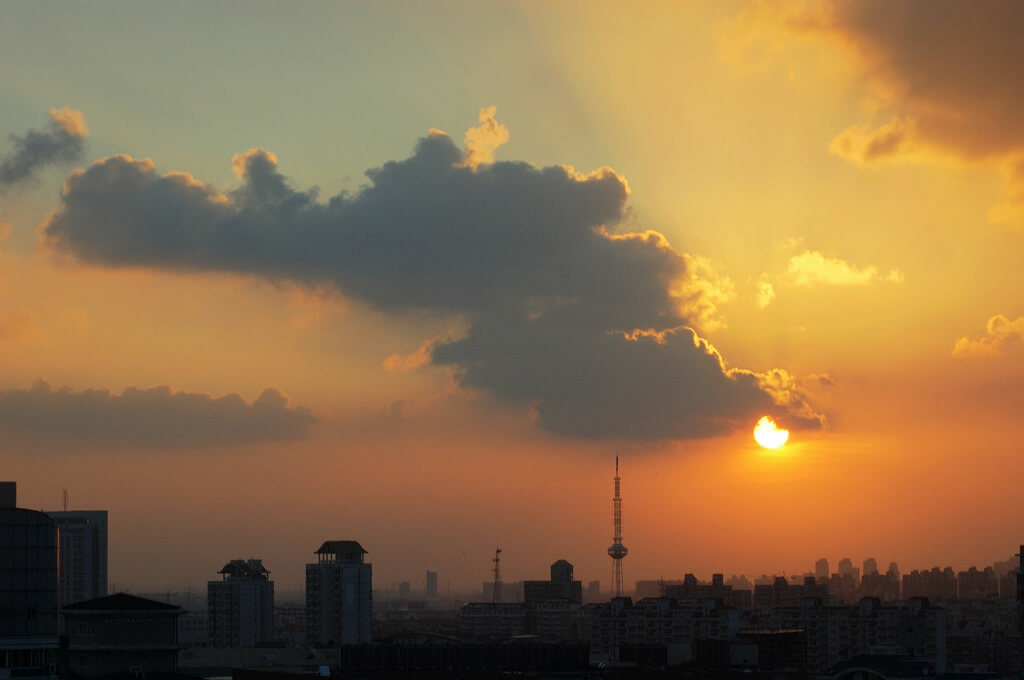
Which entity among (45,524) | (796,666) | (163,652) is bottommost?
(796,666)

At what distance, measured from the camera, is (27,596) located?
85250mm

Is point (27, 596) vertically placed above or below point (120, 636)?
above

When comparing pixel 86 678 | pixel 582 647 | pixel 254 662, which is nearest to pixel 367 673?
pixel 582 647

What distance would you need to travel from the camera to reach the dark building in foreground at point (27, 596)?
84.1m

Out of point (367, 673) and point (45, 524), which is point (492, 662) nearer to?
point (367, 673)

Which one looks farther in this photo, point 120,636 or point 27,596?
point 120,636

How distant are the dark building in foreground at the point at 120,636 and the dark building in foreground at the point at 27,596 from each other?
956 cm

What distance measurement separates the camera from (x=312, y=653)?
196 metres

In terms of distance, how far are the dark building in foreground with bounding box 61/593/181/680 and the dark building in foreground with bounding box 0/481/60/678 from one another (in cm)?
956

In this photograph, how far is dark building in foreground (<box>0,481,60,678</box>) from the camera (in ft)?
276

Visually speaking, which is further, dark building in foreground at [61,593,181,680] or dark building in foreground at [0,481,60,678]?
dark building in foreground at [61,593,181,680]

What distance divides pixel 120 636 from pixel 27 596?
1238cm

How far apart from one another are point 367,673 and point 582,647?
31.4m

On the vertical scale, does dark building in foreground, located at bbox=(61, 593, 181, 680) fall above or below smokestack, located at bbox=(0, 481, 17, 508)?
below
